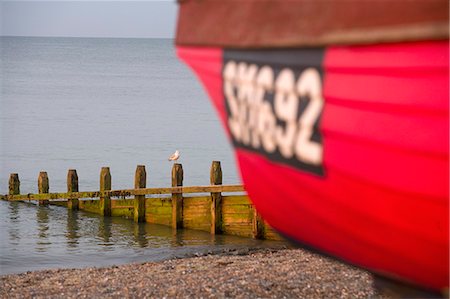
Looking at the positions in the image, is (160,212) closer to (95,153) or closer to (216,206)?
(216,206)

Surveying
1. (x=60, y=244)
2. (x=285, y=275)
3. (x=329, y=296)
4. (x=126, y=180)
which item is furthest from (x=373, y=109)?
(x=126, y=180)

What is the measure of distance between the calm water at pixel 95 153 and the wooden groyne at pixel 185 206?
22 cm

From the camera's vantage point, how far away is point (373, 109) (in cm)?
354

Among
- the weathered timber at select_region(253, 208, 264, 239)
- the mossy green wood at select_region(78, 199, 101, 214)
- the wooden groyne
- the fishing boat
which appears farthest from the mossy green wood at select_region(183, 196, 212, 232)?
the fishing boat

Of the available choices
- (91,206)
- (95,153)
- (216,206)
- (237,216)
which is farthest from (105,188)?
(95,153)

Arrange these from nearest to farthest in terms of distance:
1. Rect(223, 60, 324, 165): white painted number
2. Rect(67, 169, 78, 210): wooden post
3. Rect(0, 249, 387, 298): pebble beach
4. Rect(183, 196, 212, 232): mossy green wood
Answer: Rect(223, 60, 324, 165): white painted number < Rect(0, 249, 387, 298): pebble beach < Rect(183, 196, 212, 232): mossy green wood < Rect(67, 169, 78, 210): wooden post

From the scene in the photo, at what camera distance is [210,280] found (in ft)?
41.2

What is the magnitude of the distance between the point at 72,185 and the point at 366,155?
17.3 meters

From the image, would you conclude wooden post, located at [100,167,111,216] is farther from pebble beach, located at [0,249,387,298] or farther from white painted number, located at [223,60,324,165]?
white painted number, located at [223,60,324,165]

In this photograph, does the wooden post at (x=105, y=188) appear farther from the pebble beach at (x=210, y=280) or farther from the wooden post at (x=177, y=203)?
the pebble beach at (x=210, y=280)

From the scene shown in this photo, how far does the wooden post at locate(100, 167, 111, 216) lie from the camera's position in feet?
63.9

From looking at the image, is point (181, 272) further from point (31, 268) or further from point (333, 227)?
point (333, 227)

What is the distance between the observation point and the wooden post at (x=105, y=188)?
19.5 meters

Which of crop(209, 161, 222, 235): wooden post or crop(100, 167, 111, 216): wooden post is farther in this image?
crop(100, 167, 111, 216): wooden post
